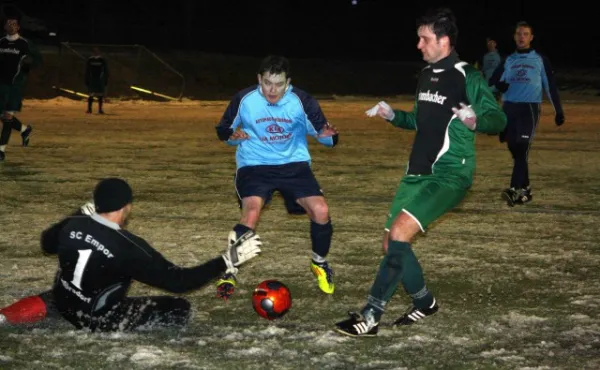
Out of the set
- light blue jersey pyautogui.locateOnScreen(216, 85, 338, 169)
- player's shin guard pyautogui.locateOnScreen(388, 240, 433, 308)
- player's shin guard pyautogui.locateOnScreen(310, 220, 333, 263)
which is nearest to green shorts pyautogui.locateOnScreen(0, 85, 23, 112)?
light blue jersey pyautogui.locateOnScreen(216, 85, 338, 169)

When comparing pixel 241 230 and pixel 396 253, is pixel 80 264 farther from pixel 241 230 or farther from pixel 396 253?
pixel 396 253

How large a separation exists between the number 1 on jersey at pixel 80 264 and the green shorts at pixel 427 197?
76.2 inches

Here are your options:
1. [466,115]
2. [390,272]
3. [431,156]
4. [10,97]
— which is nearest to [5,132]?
[10,97]

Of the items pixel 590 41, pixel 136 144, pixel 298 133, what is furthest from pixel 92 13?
pixel 298 133

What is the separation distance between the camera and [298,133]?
7.45m

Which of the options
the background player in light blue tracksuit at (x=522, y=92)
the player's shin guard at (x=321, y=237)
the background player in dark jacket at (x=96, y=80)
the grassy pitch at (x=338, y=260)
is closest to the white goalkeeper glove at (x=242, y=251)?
the grassy pitch at (x=338, y=260)

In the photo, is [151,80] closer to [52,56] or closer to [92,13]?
[52,56]

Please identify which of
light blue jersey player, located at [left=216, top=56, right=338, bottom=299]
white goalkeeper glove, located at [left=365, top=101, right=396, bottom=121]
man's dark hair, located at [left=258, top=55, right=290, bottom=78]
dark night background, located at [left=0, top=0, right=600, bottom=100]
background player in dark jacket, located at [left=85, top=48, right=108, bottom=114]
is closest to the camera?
white goalkeeper glove, located at [left=365, top=101, right=396, bottom=121]

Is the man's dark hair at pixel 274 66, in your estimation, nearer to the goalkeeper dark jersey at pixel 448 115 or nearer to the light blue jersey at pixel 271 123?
the light blue jersey at pixel 271 123

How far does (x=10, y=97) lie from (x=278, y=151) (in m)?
9.54

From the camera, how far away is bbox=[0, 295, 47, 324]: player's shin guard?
625 centimetres

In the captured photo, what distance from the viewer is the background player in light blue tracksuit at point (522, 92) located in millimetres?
11742

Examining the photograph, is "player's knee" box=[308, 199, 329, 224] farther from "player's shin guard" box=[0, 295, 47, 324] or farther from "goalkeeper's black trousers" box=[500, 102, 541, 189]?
"goalkeeper's black trousers" box=[500, 102, 541, 189]

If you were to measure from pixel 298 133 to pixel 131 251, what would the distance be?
6.81 ft
